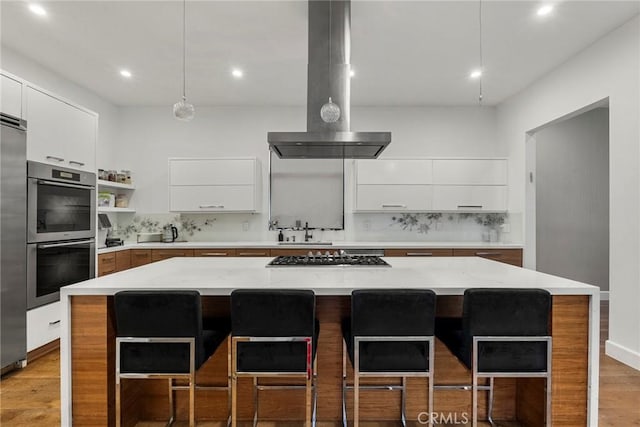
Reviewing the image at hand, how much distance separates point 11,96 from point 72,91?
166cm

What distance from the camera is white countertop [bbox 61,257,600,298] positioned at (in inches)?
71.7

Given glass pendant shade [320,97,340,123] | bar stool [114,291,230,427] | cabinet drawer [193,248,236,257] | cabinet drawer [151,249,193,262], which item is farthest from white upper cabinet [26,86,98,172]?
glass pendant shade [320,97,340,123]

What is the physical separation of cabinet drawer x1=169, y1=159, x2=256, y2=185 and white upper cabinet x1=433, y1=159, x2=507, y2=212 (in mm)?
2546

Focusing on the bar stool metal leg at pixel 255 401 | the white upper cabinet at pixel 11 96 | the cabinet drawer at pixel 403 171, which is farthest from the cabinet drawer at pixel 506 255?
the white upper cabinet at pixel 11 96

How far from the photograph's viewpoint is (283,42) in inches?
128

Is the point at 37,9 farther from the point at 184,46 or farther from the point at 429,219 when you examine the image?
the point at 429,219

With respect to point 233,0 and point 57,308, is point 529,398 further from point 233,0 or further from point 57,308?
point 57,308

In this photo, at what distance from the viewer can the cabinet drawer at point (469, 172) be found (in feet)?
15.7

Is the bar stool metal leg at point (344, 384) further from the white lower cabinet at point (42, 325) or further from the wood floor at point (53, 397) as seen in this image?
the white lower cabinet at point (42, 325)

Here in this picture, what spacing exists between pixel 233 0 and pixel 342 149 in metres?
1.39

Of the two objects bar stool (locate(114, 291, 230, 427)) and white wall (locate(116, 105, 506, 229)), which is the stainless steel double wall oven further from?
bar stool (locate(114, 291, 230, 427))

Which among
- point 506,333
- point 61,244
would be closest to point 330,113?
point 506,333

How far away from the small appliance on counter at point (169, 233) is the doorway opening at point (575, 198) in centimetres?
520

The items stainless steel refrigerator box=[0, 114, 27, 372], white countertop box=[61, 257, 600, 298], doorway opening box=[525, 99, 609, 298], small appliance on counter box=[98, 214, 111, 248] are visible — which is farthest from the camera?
doorway opening box=[525, 99, 609, 298]
